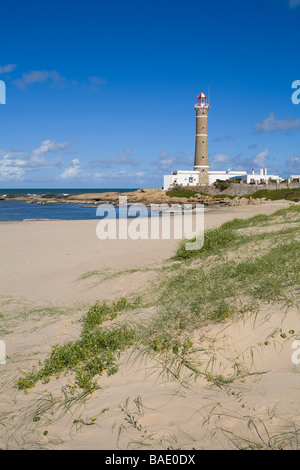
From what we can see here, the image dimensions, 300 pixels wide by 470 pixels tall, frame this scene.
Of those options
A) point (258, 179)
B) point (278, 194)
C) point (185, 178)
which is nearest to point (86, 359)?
point (278, 194)

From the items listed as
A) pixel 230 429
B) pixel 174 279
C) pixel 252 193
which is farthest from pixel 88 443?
pixel 252 193

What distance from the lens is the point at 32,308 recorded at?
7.43m

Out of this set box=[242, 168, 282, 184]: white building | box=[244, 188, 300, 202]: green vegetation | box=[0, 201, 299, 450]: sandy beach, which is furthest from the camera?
box=[242, 168, 282, 184]: white building

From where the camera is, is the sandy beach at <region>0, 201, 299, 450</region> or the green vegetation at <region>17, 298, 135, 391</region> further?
the green vegetation at <region>17, 298, 135, 391</region>

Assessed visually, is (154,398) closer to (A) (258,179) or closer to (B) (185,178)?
(A) (258,179)

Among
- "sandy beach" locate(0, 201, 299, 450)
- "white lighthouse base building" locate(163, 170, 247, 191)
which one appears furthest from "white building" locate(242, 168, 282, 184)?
"sandy beach" locate(0, 201, 299, 450)

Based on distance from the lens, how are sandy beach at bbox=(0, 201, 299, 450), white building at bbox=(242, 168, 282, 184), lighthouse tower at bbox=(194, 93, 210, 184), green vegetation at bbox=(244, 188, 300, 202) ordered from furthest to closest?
lighthouse tower at bbox=(194, 93, 210, 184), white building at bbox=(242, 168, 282, 184), green vegetation at bbox=(244, 188, 300, 202), sandy beach at bbox=(0, 201, 299, 450)

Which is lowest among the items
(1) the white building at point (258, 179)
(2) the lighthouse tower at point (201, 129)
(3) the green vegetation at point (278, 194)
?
(3) the green vegetation at point (278, 194)

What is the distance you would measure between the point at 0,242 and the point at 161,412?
1654cm

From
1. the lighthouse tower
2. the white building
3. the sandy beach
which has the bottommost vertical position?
the sandy beach

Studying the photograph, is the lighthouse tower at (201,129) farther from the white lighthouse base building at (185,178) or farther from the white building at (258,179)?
the white building at (258,179)

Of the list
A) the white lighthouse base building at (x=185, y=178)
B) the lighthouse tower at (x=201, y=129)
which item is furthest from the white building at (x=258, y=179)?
the lighthouse tower at (x=201, y=129)

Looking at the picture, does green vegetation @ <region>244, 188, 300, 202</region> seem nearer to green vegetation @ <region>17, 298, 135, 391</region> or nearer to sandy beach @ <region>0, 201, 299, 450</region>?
sandy beach @ <region>0, 201, 299, 450</region>

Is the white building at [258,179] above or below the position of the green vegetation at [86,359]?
above
